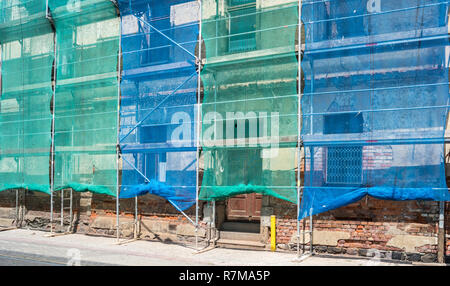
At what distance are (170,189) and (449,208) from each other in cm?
655

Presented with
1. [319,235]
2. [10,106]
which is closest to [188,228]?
[319,235]

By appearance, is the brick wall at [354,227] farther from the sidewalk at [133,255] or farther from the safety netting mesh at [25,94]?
the safety netting mesh at [25,94]

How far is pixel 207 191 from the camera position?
36.6 feet

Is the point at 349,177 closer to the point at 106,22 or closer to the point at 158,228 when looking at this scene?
the point at 158,228

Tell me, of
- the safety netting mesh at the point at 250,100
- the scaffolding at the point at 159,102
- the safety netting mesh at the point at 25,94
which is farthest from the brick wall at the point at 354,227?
the safety netting mesh at the point at 25,94

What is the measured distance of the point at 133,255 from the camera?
10.6 m

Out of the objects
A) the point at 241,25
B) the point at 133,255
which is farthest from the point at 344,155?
the point at 133,255

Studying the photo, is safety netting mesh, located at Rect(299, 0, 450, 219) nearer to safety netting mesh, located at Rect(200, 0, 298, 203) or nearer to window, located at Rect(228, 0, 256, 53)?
safety netting mesh, located at Rect(200, 0, 298, 203)

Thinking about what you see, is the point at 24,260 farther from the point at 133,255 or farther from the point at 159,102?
the point at 159,102

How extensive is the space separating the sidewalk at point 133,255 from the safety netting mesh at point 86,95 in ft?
5.76

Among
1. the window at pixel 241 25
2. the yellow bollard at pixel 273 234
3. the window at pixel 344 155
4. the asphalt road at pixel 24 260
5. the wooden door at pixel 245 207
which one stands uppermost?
the window at pixel 241 25

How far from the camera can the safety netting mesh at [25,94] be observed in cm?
1446

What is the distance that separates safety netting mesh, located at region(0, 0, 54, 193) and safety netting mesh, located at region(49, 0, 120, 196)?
562 mm

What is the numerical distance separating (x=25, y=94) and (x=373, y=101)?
11.3 m
